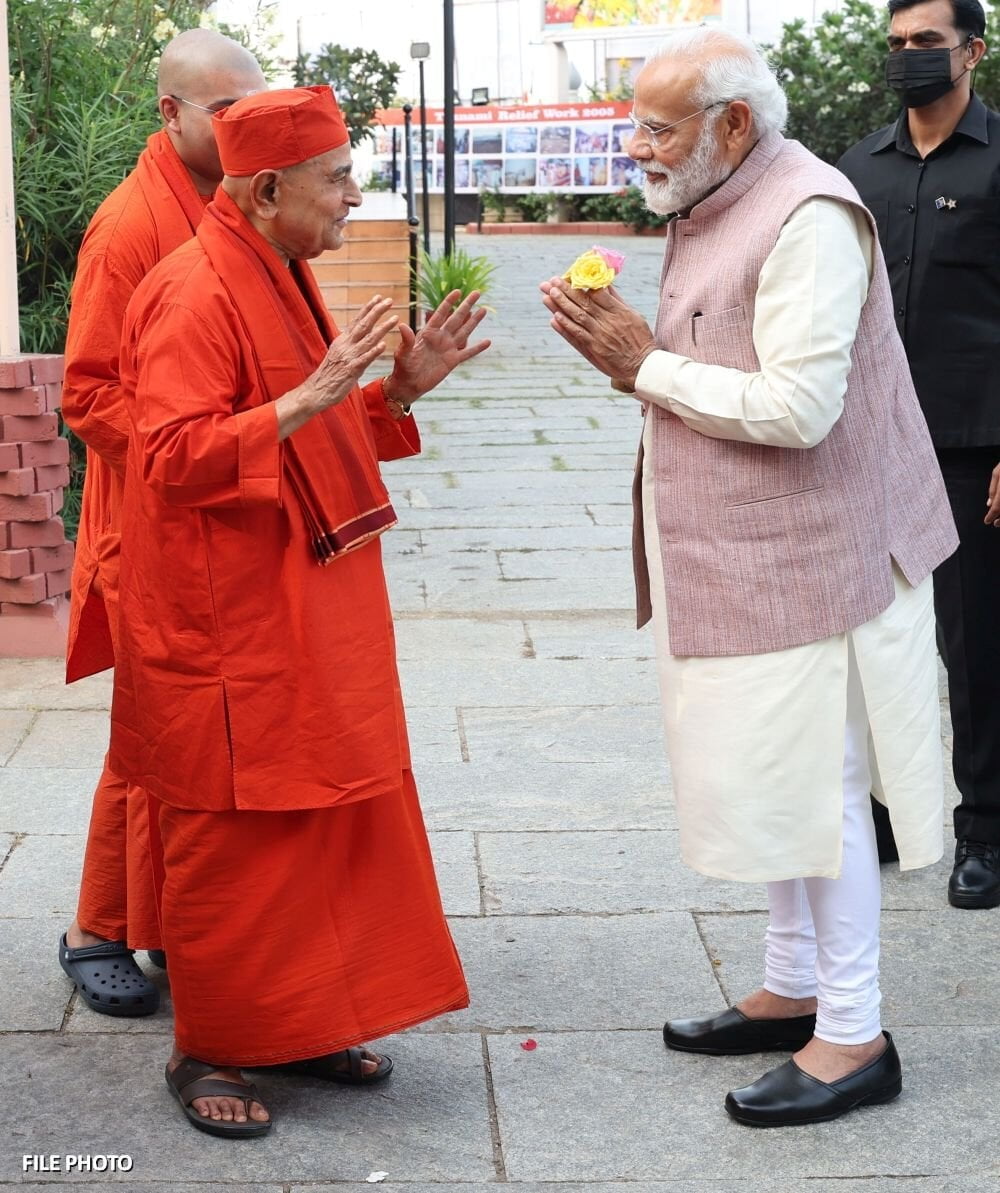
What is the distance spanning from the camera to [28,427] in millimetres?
5922

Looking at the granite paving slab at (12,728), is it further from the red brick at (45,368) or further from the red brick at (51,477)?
the red brick at (45,368)

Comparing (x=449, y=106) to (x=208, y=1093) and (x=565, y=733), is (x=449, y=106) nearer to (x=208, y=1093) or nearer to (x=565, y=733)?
(x=565, y=733)

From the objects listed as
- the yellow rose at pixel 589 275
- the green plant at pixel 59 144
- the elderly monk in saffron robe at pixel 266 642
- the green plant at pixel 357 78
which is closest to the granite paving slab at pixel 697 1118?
the elderly monk in saffron robe at pixel 266 642

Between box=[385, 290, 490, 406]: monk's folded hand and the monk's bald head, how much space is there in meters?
0.60

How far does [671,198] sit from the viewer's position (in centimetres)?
297

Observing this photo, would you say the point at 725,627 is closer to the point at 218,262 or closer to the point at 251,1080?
the point at 218,262

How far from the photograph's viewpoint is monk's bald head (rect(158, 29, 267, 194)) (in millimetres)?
3469

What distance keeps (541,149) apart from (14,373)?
2409 cm

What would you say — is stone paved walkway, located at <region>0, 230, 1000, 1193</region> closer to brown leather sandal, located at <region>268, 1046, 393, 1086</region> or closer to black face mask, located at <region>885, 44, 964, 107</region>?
brown leather sandal, located at <region>268, 1046, 393, 1086</region>

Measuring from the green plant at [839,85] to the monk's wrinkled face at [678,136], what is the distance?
72.4 ft

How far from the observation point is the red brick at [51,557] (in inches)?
237

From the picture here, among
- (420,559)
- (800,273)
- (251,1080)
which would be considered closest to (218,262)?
(800,273)

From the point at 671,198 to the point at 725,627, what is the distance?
0.75m

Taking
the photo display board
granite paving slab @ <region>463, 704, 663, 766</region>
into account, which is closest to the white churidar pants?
granite paving slab @ <region>463, 704, 663, 766</region>
